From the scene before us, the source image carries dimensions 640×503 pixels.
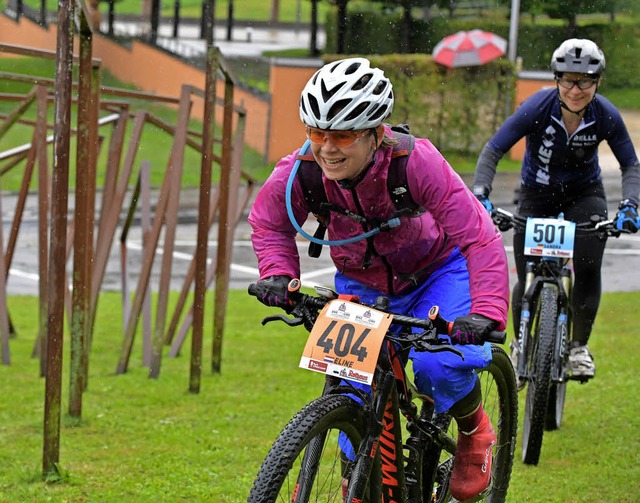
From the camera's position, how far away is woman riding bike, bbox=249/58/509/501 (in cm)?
421

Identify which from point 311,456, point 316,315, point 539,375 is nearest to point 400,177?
point 316,315

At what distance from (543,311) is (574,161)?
997mm

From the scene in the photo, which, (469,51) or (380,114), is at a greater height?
(380,114)

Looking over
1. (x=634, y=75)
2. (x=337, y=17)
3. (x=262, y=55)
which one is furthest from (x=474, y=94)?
(x=262, y=55)

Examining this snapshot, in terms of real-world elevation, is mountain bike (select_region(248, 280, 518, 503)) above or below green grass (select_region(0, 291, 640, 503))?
above

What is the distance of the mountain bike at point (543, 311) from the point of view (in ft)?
21.5

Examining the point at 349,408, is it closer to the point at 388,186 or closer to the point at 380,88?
the point at 388,186

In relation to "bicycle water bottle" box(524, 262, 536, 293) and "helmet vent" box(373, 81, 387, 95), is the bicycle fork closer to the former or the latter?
"bicycle water bottle" box(524, 262, 536, 293)

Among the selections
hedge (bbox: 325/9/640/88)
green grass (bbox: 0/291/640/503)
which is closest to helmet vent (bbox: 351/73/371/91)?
green grass (bbox: 0/291/640/503)

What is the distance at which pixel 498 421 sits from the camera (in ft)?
17.7

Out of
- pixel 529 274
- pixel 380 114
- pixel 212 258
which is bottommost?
pixel 212 258

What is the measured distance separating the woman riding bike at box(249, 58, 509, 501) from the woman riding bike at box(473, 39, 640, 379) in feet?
6.49

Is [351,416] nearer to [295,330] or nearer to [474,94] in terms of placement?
[295,330]

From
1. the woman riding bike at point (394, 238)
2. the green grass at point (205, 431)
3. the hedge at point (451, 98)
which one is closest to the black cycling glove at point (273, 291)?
the woman riding bike at point (394, 238)
